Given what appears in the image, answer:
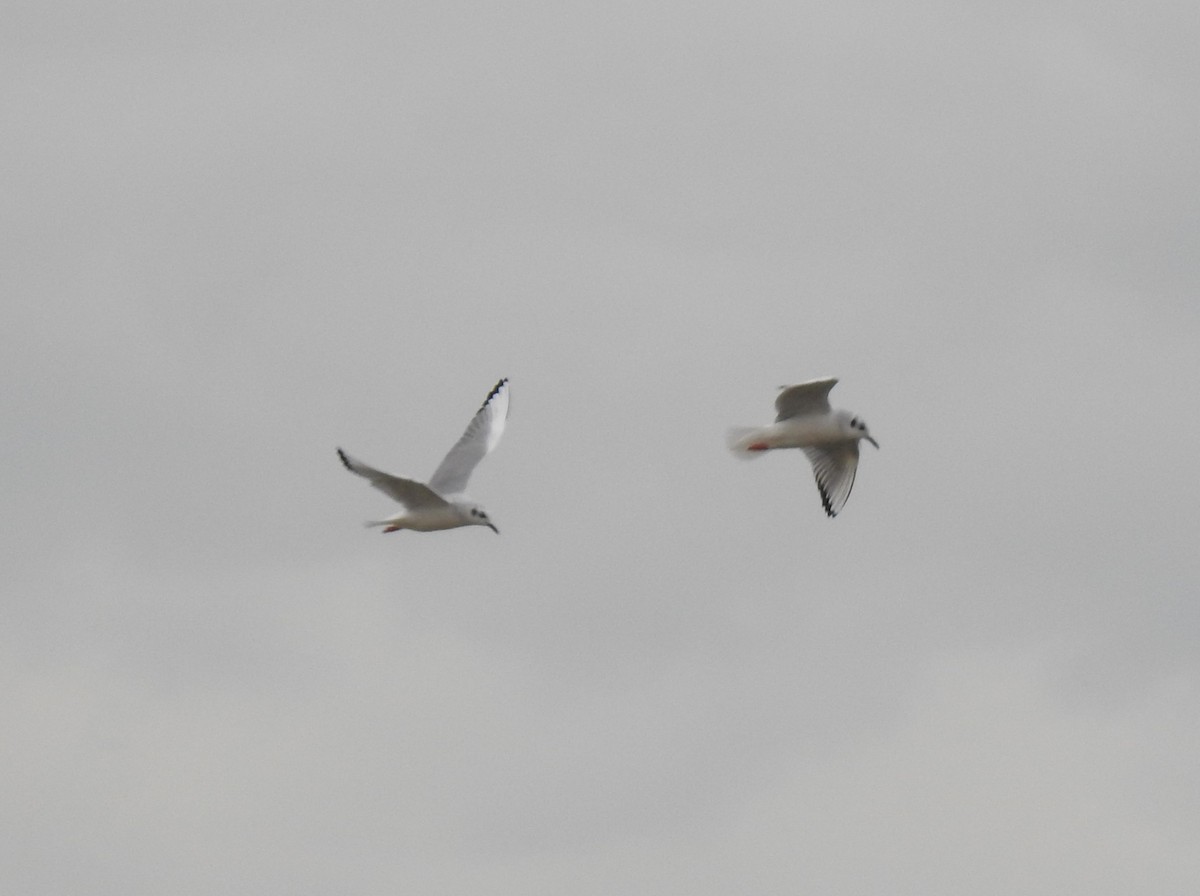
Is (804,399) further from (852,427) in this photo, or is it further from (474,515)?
(474,515)

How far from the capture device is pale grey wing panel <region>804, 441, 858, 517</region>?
27500 millimetres

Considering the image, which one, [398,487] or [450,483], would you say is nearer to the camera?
[398,487]

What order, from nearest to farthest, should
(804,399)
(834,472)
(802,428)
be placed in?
(804,399), (802,428), (834,472)

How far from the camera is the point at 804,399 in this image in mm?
26172

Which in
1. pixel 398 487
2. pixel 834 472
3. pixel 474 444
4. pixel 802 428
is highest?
pixel 474 444

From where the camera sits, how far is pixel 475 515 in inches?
1059

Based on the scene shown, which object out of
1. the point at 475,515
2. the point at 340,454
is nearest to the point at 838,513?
the point at 475,515

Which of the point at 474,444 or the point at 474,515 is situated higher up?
the point at 474,444

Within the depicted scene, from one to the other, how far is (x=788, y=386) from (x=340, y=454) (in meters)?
4.05

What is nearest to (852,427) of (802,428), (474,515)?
(802,428)

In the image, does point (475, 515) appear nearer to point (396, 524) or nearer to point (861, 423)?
point (396, 524)

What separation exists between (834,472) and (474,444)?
3.66m

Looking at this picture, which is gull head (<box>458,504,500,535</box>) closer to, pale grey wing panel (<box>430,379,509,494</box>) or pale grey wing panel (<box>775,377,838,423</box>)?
pale grey wing panel (<box>430,379,509,494</box>)

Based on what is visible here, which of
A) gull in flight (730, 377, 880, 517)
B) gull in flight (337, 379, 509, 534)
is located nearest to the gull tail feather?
gull in flight (730, 377, 880, 517)
